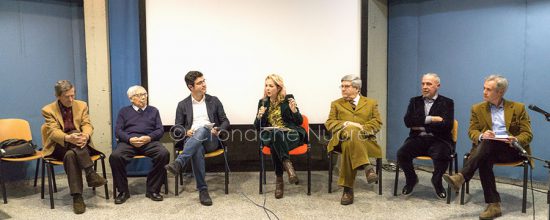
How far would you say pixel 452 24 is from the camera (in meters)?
4.47

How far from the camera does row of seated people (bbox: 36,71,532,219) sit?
3.39 m

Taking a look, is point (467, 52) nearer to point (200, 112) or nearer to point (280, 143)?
point (280, 143)

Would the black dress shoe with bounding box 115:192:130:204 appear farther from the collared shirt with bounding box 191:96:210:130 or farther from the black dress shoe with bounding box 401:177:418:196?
the black dress shoe with bounding box 401:177:418:196

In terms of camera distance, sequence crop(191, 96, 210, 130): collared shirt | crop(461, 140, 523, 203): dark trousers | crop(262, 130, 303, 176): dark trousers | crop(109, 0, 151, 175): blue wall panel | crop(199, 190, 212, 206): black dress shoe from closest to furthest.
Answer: crop(461, 140, 523, 203): dark trousers → crop(199, 190, 212, 206): black dress shoe → crop(262, 130, 303, 176): dark trousers → crop(191, 96, 210, 130): collared shirt → crop(109, 0, 151, 175): blue wall panel

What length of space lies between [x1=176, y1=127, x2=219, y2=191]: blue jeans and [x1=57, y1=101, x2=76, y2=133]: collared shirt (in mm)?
1017

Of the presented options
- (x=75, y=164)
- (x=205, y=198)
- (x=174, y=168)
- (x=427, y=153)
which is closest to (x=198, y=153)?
(x=174, y=168)

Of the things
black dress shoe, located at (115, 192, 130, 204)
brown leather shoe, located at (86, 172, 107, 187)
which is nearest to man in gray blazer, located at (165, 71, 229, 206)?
black dress shoe, located at (115, 192, 130, 204)

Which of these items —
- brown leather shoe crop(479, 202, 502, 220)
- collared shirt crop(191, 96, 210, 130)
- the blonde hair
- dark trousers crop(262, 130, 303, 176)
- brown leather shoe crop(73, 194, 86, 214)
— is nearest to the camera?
brown leather shoe crop(479, 202, 502, 220)

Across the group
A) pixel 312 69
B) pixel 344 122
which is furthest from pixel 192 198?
pixel 312 69

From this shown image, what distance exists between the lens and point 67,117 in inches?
146

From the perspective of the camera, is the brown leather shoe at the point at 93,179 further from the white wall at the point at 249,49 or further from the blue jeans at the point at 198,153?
the white wall at the point at 249,49

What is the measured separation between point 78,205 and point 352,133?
2.34 meters

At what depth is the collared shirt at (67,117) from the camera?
12.1ft

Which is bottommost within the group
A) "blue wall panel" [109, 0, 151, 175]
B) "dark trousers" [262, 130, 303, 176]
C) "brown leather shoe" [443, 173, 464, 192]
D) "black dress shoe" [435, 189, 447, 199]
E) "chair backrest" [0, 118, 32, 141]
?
"black dress shoe" [435, 189, 447, 199]
